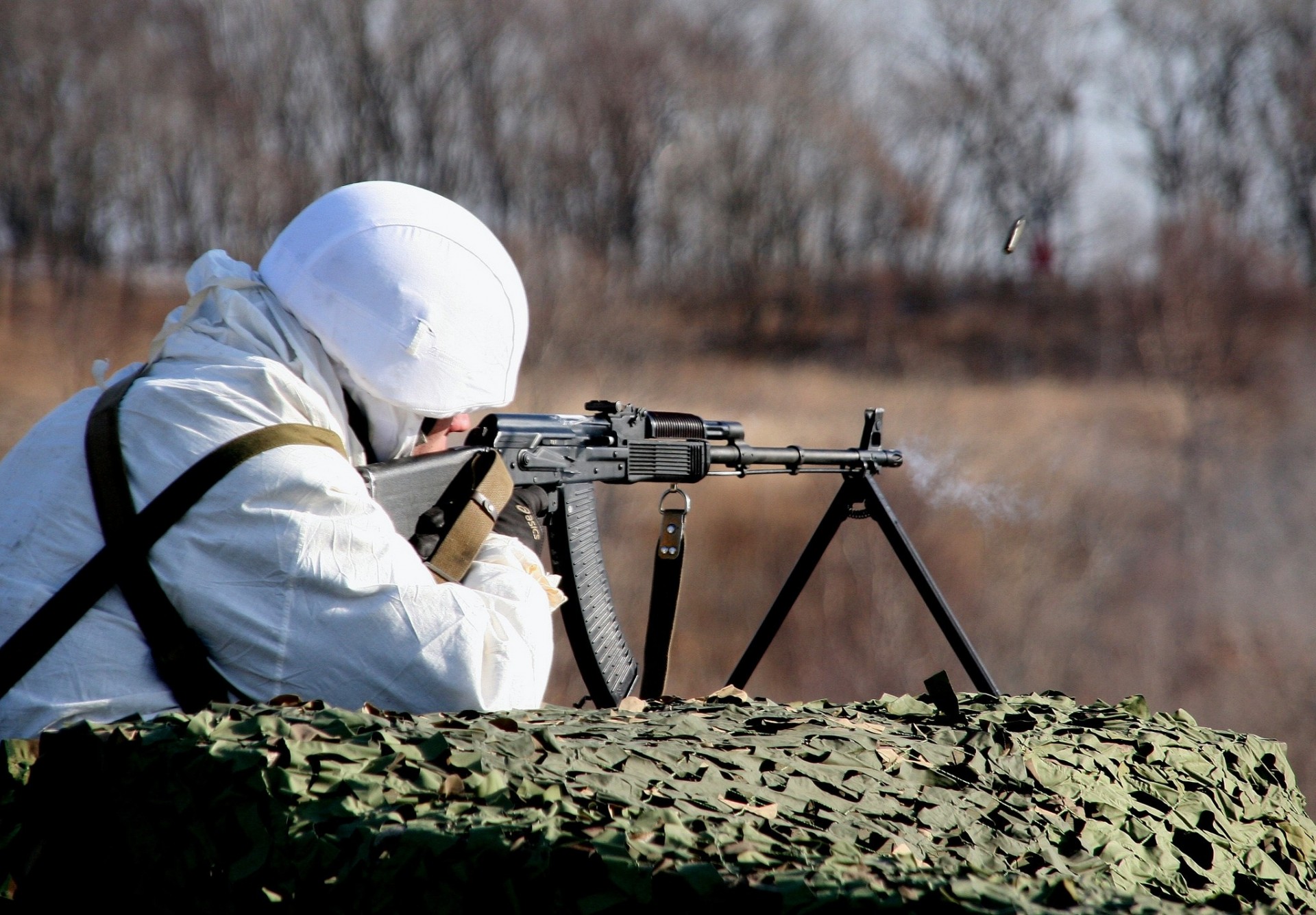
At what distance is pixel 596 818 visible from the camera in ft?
3.38

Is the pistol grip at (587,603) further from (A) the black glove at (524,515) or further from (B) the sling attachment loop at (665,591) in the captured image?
(B) the sling attachment loop at (665,591)

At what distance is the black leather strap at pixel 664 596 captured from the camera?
10.0 ft

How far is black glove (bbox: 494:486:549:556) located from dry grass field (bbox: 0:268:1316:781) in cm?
391

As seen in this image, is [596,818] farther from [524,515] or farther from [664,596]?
[664,596]

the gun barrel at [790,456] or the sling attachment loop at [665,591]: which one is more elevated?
the gun barrel at [790,456]

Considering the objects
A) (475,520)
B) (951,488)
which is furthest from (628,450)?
(951,488)

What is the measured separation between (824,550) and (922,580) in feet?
0.96

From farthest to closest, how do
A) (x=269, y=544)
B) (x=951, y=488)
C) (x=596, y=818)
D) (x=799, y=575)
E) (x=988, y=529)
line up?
(x=988, y=529), (x=951, y=488), (x=799, y=575), (x=269, y=544), (x=596, y=818)

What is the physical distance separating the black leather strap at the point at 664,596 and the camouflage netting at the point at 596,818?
1631mm

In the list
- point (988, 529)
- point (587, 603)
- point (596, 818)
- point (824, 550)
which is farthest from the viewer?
point (988, 529)

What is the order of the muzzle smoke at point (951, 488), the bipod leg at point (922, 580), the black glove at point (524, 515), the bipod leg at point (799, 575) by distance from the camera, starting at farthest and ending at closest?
the muzzle smoke at point (951, 488) < the bipod leg at point (799, 575) < the bipod leg at point (922, 580) < the black glove at point (524, 515)

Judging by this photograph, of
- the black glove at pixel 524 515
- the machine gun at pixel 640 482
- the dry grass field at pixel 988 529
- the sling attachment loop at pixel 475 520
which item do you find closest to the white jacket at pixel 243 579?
the sling attachment loop at pixel 475 520

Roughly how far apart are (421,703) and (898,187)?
9.38 m

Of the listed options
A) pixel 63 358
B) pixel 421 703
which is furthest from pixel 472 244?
pixel 63 358
